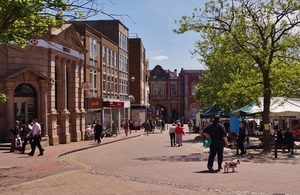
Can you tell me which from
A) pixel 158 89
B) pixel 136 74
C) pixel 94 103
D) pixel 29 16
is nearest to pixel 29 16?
pixel 29 16

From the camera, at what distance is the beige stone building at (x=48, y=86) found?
25.5 meters

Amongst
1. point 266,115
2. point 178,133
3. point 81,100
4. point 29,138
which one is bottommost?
point 178,133

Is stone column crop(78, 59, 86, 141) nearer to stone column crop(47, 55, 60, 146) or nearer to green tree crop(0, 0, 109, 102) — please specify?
stone column crop(47, 55, 60, 146)

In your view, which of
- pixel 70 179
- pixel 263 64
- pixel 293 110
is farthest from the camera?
pixel 293 110

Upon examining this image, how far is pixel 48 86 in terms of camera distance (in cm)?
2805

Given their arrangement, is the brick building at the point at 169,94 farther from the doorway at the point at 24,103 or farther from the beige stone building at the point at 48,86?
the doorway at the point at 24,103

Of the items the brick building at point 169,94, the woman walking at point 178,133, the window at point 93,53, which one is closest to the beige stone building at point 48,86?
the window at point 93,53

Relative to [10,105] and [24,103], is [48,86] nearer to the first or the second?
[24,103]

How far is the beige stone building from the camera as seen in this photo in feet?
83.8

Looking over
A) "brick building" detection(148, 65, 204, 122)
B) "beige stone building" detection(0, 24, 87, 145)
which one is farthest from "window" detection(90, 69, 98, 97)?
"brick building" detection(148, 65, 204, 122)

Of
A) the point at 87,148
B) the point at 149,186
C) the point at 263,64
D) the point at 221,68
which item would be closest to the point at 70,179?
the point at 149,186

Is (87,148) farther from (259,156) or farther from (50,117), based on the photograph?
(259,156)

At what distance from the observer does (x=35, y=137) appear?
807 inches

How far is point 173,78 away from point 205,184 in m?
93.1
